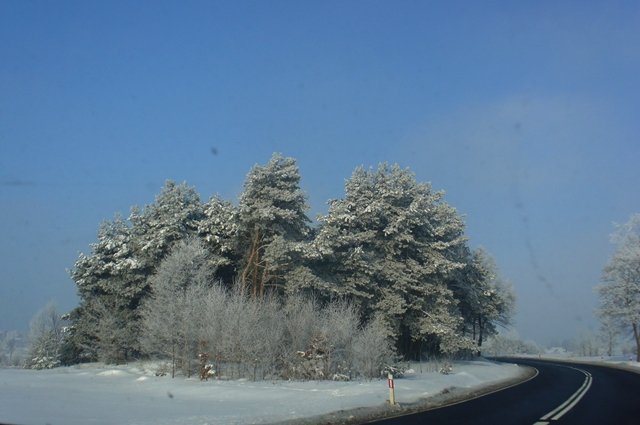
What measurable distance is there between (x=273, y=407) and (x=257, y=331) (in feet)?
37.4

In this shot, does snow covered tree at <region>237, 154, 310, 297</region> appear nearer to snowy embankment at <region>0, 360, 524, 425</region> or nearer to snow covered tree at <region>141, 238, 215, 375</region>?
snow covered tree at <region>141, 238, 215, 375</region>

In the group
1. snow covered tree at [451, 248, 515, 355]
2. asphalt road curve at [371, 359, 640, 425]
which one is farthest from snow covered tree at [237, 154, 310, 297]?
asphalt road curve at [371, 359, 640, 425]

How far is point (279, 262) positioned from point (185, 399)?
18.4 meters

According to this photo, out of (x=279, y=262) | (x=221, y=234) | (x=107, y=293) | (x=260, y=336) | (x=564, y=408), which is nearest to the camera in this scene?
(x=564, y=408)

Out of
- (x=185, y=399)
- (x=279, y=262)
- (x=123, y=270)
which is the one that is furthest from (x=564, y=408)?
(x=123, y=270)

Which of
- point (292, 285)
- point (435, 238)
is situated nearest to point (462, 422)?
point (292, 285)

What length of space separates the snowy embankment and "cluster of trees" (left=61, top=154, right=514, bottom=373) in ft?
22.1

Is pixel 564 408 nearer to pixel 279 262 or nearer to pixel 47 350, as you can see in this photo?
pixel 279 262

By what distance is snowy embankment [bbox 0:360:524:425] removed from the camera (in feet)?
55.6

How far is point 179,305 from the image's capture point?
34.8m

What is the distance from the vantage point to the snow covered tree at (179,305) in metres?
32.9

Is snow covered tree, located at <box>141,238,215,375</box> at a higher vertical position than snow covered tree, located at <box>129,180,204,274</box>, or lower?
lower

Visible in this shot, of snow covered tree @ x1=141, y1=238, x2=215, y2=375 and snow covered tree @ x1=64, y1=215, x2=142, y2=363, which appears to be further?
snow covered tree @ x1=64, y1=215, x2=142, y2=363

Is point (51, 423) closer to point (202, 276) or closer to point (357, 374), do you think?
point (357, 374)
